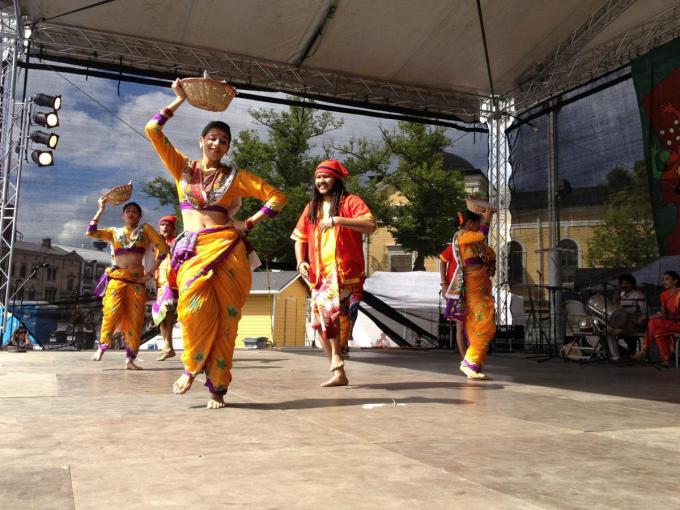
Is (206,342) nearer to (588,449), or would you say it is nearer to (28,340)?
(588,449)

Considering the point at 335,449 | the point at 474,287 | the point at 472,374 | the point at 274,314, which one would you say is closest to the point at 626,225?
the point at 474,287

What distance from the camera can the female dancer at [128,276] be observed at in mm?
6371

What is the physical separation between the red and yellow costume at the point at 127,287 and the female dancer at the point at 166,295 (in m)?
0.38

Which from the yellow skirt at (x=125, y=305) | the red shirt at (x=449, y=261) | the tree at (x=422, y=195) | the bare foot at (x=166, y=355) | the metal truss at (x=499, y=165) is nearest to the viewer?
the yellow skirt at (x=125, y=305)

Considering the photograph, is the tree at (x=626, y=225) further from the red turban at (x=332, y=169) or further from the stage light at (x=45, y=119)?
the stage light at (x=45, y=119)

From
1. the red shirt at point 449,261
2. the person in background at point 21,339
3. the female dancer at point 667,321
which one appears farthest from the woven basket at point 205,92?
the person in background at point 21,339

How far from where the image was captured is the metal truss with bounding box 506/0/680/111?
9.48 meters

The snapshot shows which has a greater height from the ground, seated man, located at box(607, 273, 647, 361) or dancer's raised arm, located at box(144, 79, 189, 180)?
dancer's raised arm, located at box(144, 79, 189, 180)

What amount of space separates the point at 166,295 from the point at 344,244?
3.26 metres

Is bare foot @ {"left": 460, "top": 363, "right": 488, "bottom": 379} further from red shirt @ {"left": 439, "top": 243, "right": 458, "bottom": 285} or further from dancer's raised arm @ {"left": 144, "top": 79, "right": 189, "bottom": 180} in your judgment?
dancer's raised arm @ {"left": 144, "top": 79, "right": 189, "bottom": 180}

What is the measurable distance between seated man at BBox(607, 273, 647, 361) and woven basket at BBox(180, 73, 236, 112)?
6.96 meters

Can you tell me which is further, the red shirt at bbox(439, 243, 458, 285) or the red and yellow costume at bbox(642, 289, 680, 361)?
the red and yellow costume at bbox(642, 289, 680, 361)

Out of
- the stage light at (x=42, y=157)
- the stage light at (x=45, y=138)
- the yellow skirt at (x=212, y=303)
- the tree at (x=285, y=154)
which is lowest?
the yellow skirt at (x=212, y=303)

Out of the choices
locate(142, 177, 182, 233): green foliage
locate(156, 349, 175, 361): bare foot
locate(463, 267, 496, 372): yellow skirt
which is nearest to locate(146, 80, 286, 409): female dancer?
locate(463, 267, 496, 372): yellow skirt
